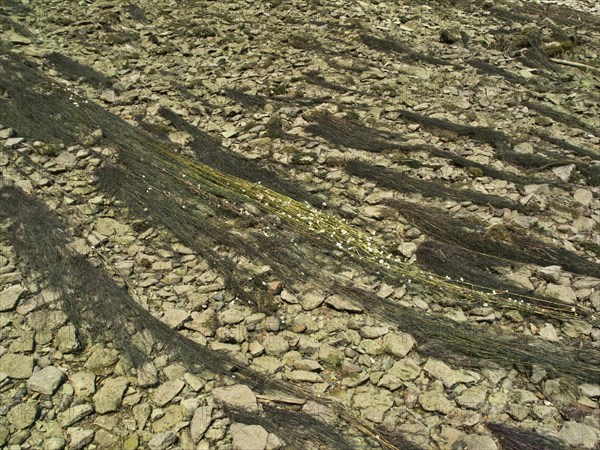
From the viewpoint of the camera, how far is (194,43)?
11.4 metres

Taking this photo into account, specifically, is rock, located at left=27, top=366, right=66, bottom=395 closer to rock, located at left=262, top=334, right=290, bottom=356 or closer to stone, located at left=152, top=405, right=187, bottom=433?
stone, located at left=152, top=405, right=187, bottom=433

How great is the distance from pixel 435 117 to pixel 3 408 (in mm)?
7428

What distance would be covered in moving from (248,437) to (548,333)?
3.41 m

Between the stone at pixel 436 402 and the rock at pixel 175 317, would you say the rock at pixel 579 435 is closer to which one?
the stone at pixel 436 402

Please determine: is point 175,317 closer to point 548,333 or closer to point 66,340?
point 66,340

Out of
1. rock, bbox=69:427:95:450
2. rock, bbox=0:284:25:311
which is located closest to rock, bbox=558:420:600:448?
rock, bbox=69:427:95:450

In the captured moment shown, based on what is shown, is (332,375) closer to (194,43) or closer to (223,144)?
(223,144)

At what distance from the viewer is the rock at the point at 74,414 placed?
16.4ft

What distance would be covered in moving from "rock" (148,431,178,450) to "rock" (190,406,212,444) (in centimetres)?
17

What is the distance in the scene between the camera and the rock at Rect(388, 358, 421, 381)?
5.54 meters

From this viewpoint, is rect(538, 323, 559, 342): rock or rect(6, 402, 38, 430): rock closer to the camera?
rect(6, 402, 38, 430): rock

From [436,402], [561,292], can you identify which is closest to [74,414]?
[436,402]

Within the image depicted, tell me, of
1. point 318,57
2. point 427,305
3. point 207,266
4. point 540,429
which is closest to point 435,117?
point 318,57

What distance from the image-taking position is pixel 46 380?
525 centimetres
